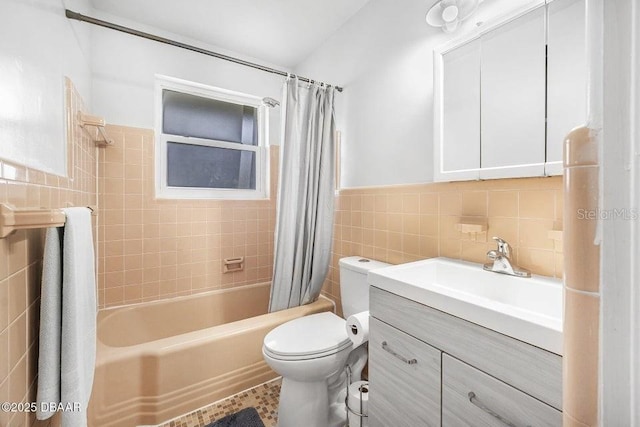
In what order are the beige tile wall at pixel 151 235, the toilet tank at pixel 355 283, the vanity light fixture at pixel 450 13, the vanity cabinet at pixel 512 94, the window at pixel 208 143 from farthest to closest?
the window at pixel 208 143
the beige tile wall at pixel 151 235
the toilet tank at pixel 355 283
the vanity light fixture at pixel 450 13
the vanity cabinet at pixel 512 94

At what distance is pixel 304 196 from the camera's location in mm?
1865

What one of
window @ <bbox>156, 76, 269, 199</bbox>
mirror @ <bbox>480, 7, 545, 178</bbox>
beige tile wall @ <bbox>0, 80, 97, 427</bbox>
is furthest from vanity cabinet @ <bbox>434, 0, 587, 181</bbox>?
window @ <bbox>156, 76, 269, 199</bbox>

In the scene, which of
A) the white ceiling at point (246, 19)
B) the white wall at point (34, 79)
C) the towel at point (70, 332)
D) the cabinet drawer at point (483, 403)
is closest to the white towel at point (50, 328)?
the towel at point (70, 332)

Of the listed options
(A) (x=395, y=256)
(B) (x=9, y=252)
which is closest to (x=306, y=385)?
(A) (x=395, y=256)

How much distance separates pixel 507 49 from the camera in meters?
1.09

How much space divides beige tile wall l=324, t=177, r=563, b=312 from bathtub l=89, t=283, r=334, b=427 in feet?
2.10

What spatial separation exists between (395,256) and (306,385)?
2.72ft

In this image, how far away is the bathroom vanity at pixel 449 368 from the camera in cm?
62

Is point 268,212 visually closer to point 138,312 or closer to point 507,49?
point 138,312

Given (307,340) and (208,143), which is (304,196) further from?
(208,143)

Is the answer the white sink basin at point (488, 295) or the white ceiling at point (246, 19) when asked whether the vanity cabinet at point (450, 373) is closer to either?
the white sink basin at point (488, 295)

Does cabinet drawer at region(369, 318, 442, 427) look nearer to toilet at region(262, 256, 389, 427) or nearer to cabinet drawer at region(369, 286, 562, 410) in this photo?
cabinet drawer at region(369, 286, 562, 410)

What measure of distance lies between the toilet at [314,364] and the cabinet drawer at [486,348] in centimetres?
44

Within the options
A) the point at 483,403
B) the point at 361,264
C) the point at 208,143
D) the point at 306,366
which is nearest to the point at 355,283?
the point at 361,264
